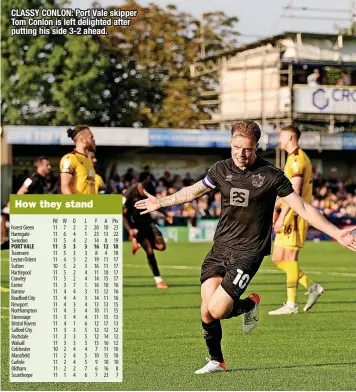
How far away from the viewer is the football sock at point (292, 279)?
1458cm

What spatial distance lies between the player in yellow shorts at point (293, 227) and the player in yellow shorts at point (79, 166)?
2.38m

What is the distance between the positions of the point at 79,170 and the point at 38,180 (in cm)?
501

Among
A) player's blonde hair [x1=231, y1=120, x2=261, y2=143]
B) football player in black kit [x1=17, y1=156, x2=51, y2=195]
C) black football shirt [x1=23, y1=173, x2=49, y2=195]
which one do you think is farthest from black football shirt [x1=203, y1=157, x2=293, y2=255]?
black football shirt [x1=23, y1=173, x2=49, y2=195]

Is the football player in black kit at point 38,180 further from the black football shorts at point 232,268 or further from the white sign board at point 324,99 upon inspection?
the white sign board at point 324,99

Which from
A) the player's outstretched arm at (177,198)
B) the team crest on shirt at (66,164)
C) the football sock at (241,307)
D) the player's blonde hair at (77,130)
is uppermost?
the player's blonde hair at (77,130)

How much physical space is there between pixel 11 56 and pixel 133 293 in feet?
90.3

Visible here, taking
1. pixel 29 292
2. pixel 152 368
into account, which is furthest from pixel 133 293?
pixel 29 292

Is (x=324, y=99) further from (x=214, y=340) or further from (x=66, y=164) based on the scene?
(x=214, y=340)

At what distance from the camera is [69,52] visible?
45094mm

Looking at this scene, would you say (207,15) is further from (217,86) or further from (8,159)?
(8,159)

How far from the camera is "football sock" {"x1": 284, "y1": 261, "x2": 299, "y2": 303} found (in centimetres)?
1458

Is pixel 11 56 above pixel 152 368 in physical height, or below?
above

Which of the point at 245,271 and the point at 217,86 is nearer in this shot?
the point at 245,271

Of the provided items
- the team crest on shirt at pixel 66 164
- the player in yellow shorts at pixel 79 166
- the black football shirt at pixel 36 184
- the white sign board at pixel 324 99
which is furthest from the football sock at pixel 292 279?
the white sign board at pixel 324 99
